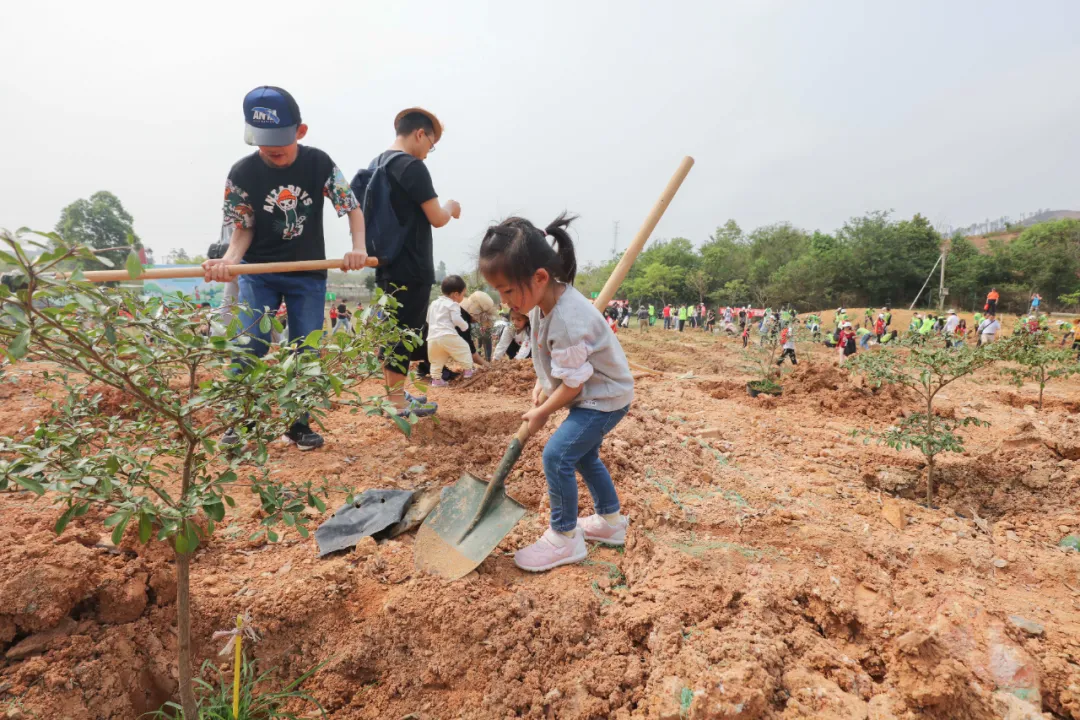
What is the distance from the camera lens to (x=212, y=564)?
1.97m

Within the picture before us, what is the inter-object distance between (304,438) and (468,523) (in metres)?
1.42

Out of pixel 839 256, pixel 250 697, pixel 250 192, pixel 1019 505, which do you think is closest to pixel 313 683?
Result: pixel 250 697

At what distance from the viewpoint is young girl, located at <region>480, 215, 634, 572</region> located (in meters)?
1.88

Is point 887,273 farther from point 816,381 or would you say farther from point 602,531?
point 602,531

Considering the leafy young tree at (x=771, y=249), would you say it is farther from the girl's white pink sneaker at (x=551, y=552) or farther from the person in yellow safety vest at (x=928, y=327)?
the girl's white pink sneaker at (x=551, y=552)

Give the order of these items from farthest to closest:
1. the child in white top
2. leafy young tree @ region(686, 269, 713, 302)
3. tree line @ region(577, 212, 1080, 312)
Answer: leafy young tree @ region(686, 269, 713, 302) → tree line @ region(577, 212, 1080, 312) → the child in white top

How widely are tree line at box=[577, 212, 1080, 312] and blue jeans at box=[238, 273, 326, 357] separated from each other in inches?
1215

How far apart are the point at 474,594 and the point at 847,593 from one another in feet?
4.34

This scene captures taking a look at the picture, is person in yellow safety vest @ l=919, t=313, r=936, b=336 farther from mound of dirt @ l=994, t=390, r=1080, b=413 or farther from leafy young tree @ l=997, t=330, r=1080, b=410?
mound of dirt @ l=994, t=390, r=1080, b=413

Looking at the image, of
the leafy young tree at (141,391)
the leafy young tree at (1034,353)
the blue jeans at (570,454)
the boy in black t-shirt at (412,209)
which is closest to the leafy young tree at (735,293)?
the leafy young tree at (1034,353)

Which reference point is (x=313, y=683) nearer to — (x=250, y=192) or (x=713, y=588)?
(x=713, y=588)

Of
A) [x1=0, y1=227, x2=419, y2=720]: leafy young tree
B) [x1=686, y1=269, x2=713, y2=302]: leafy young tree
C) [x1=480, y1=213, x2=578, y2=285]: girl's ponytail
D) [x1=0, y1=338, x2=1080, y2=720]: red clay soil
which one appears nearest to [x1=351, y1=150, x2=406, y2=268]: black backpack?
[x1=0, y1=338, x2=1080, y2=720]: red clay soil

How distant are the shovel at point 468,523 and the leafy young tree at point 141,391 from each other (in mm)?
797

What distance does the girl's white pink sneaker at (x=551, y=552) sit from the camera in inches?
81.5
